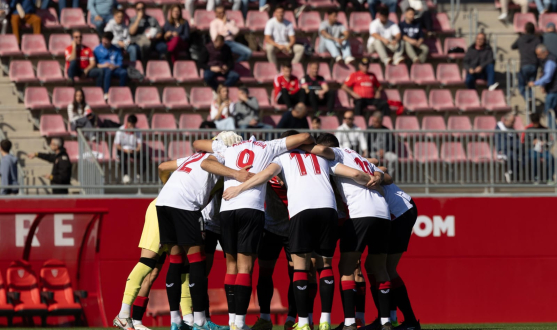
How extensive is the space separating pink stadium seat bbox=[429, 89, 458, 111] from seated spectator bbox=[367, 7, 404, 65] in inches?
45.7

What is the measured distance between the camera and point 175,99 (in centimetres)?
1722

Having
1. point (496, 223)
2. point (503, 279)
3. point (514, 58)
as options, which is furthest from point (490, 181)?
point (514, 58)

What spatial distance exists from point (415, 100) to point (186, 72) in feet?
15.2

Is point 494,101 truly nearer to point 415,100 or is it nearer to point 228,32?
point 415,100

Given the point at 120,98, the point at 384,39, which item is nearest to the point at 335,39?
the point at 384,39

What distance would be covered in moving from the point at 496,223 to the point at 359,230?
5.58 meters

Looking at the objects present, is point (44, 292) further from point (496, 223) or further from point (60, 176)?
point (496, 223)

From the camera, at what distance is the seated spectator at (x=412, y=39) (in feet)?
61.7

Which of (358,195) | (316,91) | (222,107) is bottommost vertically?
(358,195)

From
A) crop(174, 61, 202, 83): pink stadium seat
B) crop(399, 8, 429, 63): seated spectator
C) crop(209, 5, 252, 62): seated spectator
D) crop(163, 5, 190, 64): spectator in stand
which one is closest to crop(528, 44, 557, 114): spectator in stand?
crop(399, 8, 429, 63): seated spectator

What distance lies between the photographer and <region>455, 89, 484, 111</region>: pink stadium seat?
1784 centimetres

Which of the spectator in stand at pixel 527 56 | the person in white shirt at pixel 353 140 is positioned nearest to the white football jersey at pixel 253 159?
the person in white shirt at pixel 353 140

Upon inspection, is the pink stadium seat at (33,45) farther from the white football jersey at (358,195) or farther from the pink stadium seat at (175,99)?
the white football jersey at (358,195)

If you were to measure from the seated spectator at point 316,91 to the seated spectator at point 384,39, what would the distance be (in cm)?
197
